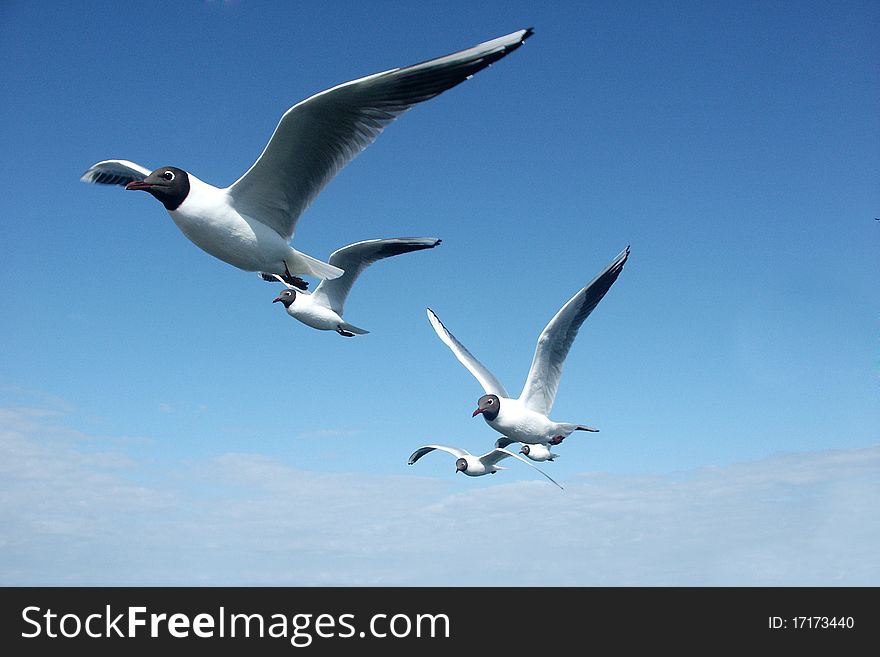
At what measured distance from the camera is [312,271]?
261 inches

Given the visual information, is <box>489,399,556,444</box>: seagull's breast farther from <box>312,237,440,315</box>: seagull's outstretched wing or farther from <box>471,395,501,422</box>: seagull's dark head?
<box>312,237,440,315</box>: seagull's outstretched wing

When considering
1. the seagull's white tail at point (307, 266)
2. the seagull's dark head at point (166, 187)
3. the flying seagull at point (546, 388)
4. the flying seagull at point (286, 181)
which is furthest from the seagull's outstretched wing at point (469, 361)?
the seagull's dark head at point (166, 187)

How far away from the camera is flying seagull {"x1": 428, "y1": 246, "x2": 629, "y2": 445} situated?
11.8 metres

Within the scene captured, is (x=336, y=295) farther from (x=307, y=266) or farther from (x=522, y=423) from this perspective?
(x=307, y=266)

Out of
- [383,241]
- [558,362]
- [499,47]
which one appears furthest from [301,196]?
[558,362]

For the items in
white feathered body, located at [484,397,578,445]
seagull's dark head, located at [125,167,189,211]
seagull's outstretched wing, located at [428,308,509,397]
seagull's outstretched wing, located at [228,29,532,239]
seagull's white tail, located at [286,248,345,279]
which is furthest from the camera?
seagull's outstretched wing, located at [428,308,509,397]

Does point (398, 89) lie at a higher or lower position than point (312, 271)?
higher

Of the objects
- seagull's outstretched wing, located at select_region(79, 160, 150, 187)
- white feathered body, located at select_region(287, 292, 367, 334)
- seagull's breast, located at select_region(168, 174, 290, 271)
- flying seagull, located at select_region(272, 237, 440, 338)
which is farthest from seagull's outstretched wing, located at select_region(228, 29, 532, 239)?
white feathered body, located at select_region(287, 292, 367, 334)

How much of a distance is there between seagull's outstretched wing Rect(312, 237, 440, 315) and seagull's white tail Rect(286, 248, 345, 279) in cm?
419

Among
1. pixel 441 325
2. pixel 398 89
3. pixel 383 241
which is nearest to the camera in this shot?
pixel 398 89

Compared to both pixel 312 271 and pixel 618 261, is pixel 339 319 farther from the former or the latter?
pixel 312 271

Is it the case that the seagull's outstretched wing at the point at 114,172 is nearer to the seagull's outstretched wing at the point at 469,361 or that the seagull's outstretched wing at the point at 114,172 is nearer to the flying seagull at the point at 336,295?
the flying seagull at the point at 336,295

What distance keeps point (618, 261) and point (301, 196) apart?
6.74 m

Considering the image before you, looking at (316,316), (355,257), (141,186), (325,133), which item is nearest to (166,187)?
(141,186)
